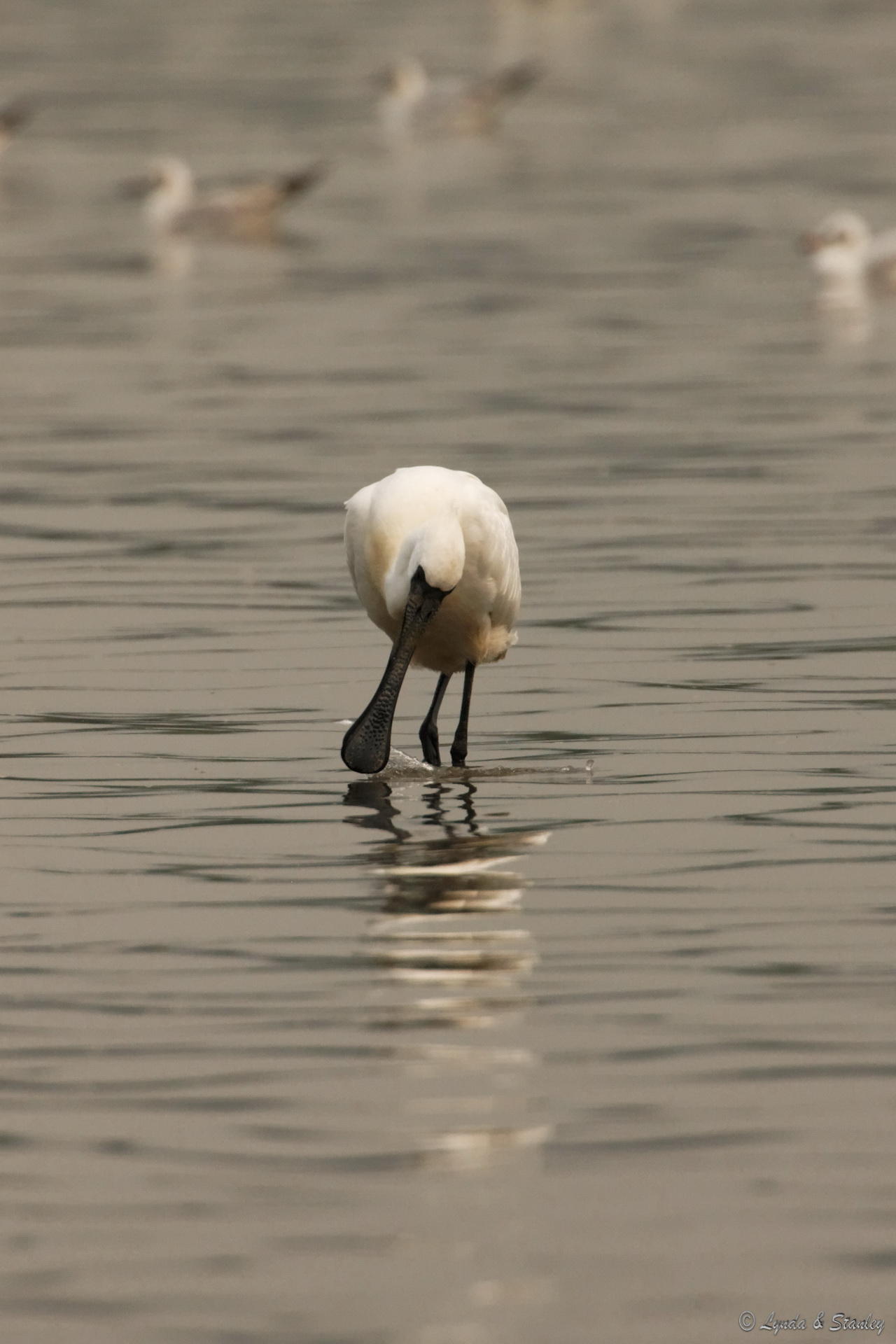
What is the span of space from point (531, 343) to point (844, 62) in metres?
30.8

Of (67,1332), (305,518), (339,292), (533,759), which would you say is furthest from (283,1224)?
(339,292)

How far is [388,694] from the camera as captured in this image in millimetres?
10656

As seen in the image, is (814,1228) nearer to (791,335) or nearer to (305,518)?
(305,518)

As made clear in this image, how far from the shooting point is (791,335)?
77.6 feet

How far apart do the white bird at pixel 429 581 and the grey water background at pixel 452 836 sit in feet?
0.77

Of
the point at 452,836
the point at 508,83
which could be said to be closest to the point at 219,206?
the point at 508,83

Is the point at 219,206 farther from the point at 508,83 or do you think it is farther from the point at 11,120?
the point at 508,83

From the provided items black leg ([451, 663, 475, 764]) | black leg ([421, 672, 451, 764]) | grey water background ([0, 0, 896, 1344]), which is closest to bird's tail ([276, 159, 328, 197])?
grey water background ([0, 0, 896, 1344])

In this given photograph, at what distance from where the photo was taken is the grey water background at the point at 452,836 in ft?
19.5

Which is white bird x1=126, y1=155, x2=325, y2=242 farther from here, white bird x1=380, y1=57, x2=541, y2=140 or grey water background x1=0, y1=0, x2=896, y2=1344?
white bird x1=380, y1=57, x2=541, y2=140

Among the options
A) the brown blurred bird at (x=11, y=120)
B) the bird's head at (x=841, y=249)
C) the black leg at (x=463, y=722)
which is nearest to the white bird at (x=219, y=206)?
the brown blurred bird at (x=11, y=120)

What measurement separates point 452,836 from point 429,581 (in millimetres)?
1140

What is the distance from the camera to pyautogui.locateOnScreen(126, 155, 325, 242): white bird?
3047cm

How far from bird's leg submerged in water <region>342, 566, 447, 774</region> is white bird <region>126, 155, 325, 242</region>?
65.7 feet
